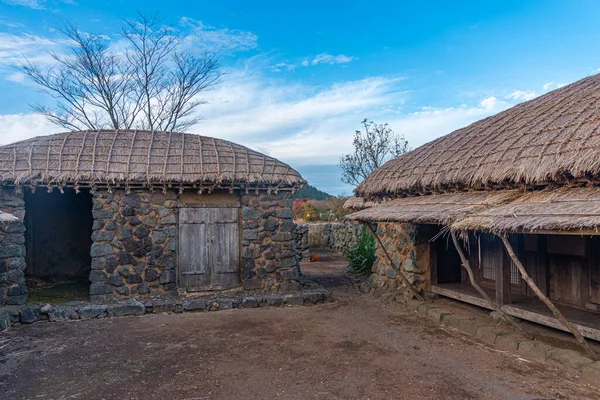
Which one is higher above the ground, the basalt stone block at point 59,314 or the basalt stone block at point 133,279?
the basalt stone block at point 133,279

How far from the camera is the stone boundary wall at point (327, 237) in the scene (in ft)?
50.6

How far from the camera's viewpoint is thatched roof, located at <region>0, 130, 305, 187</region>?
7922 mm

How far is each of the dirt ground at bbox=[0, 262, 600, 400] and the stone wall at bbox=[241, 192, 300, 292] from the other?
1277 millimetres

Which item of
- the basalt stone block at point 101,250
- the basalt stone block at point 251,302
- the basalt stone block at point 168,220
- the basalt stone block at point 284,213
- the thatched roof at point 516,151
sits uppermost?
the thatched roof at point 516,151

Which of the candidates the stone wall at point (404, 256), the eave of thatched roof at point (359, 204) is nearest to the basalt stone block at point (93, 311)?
the stone wall at point (404, 256)

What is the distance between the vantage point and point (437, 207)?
6.41m

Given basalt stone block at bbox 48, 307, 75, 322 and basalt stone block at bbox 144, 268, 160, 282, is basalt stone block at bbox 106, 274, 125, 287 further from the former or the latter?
basalt stone block at bbox 48, 307, 75, 322

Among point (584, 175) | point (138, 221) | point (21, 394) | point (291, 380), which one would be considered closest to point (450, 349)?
point (291, 380)

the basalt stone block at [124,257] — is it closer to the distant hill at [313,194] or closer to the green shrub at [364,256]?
the green shrub at [364,256]

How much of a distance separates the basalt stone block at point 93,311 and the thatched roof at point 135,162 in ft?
7.24

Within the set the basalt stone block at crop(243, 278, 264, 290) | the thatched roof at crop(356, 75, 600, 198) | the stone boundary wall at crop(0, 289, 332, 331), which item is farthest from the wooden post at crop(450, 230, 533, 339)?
the basalt stone block at crop(243, 278, 264, 290)

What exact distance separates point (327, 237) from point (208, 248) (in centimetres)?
977

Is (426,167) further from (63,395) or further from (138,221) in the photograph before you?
(63,395)

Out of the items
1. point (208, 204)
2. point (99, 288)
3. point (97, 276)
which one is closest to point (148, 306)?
point (99, 288)
